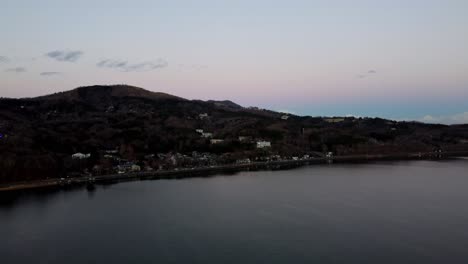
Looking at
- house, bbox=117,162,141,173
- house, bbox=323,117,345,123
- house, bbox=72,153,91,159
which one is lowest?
house, bbox=117,162,141,173

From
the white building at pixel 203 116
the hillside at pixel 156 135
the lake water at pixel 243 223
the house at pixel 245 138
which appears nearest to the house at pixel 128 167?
the hillside at pixel 156 135

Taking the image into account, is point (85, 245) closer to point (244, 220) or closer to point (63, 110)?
point (244, 220)

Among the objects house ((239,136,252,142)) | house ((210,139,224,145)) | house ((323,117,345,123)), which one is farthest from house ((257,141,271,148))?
house ((323,117,345,123))

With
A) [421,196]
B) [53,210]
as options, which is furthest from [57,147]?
[421,196]

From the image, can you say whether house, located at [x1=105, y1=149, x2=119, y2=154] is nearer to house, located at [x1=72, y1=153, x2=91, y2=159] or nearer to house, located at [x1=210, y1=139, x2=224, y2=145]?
house, located at [x1=72, y1=153, x2=91, y2=159]

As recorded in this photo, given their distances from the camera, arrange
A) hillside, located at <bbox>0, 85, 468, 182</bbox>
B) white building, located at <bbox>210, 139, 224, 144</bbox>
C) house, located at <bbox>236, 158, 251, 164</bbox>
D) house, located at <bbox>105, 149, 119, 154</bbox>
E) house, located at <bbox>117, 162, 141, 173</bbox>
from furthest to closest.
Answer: white building, located at <bbox>210, 139, 224, 144</bbox> → house, located at <bbox>236, 158, 251, 164</bbox> → house, located at <bbox>105, 149, 119, 154</bbox> → house, located at <bbox>117, 162, 141, 173</bbox> → hillside, located at <bbox>0, 85, 468, 182</bbox>

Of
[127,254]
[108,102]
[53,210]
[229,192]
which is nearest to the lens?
[127,254]
